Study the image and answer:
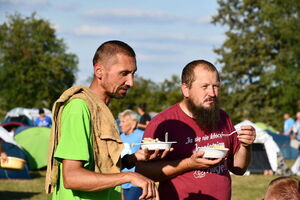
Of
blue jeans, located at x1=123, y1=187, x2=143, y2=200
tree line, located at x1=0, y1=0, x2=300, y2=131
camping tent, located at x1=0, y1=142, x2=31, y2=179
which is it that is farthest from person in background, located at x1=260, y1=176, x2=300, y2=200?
tree line, located at x1=0, y1=0, x2=300, y2=131

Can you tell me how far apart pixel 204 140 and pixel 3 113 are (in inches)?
2064

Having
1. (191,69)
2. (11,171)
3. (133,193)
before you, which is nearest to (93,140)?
(191,69)

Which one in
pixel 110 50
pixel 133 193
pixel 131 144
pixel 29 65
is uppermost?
pixel 29 65

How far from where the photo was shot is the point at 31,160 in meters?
19.1

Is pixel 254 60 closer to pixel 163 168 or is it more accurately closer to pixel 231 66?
pixel 231 66

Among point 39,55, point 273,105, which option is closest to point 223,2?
point 273,105

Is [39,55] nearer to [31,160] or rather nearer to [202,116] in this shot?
[31,160]

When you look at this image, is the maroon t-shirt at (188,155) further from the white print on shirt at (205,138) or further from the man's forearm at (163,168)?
the man's forearm at (163,168)

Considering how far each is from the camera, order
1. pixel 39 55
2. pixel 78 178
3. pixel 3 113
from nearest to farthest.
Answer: pixel 78 178, pixel 3 113, pixel 39 55

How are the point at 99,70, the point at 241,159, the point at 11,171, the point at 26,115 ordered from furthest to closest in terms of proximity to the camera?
the point at 26,115 < the point at 11,171 < the point at 241,159 < the point at 99,70

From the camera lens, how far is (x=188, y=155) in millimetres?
4746

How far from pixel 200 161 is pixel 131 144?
70 centimetres

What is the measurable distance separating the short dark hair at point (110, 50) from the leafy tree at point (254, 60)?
44880mm

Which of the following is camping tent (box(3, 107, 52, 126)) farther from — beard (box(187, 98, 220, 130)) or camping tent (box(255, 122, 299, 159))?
beard (box(187, 98, 220, 130))
